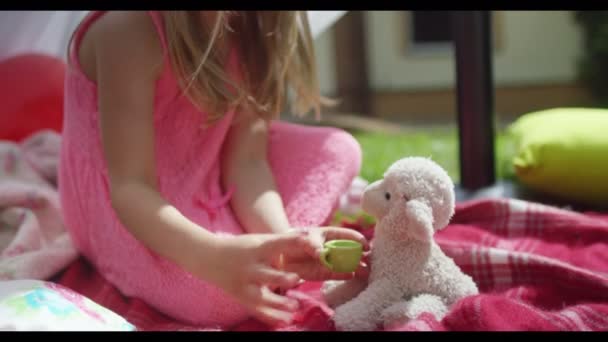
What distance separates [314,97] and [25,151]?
25.8 inches

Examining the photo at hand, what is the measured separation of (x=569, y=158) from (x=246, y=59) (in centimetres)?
64

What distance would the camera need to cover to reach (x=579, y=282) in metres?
0.91

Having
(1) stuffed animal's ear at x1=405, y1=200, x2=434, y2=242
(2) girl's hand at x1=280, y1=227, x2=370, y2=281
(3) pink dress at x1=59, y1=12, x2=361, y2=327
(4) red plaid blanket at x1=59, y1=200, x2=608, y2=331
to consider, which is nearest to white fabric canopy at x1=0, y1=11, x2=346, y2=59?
(3) pink dress at x1=59, y1=12, x2=361, y2=327

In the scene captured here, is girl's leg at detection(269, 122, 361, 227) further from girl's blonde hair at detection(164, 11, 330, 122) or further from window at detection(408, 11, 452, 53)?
window at detection(408, 11, 452, 53)

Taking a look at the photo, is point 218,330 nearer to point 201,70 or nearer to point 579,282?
point 201,70

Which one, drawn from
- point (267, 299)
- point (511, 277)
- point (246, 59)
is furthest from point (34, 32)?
point (511, 277)

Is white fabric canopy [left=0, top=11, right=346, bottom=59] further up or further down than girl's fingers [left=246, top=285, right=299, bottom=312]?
further up

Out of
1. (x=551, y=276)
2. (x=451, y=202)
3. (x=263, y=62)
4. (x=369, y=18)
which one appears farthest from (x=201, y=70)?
(x=369, y=18)

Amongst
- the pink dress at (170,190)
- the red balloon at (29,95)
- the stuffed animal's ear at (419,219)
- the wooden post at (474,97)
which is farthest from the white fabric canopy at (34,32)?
the stuffed animal's ear at (419,219)

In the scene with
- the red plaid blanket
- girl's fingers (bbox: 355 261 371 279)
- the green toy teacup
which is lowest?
the red plaid blanket

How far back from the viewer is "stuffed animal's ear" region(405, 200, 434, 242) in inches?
29.8

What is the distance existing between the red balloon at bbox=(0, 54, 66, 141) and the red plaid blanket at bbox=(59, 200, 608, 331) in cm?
55

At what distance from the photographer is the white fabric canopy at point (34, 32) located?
5.22 ft

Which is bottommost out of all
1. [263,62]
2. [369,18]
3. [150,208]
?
[369,18]
